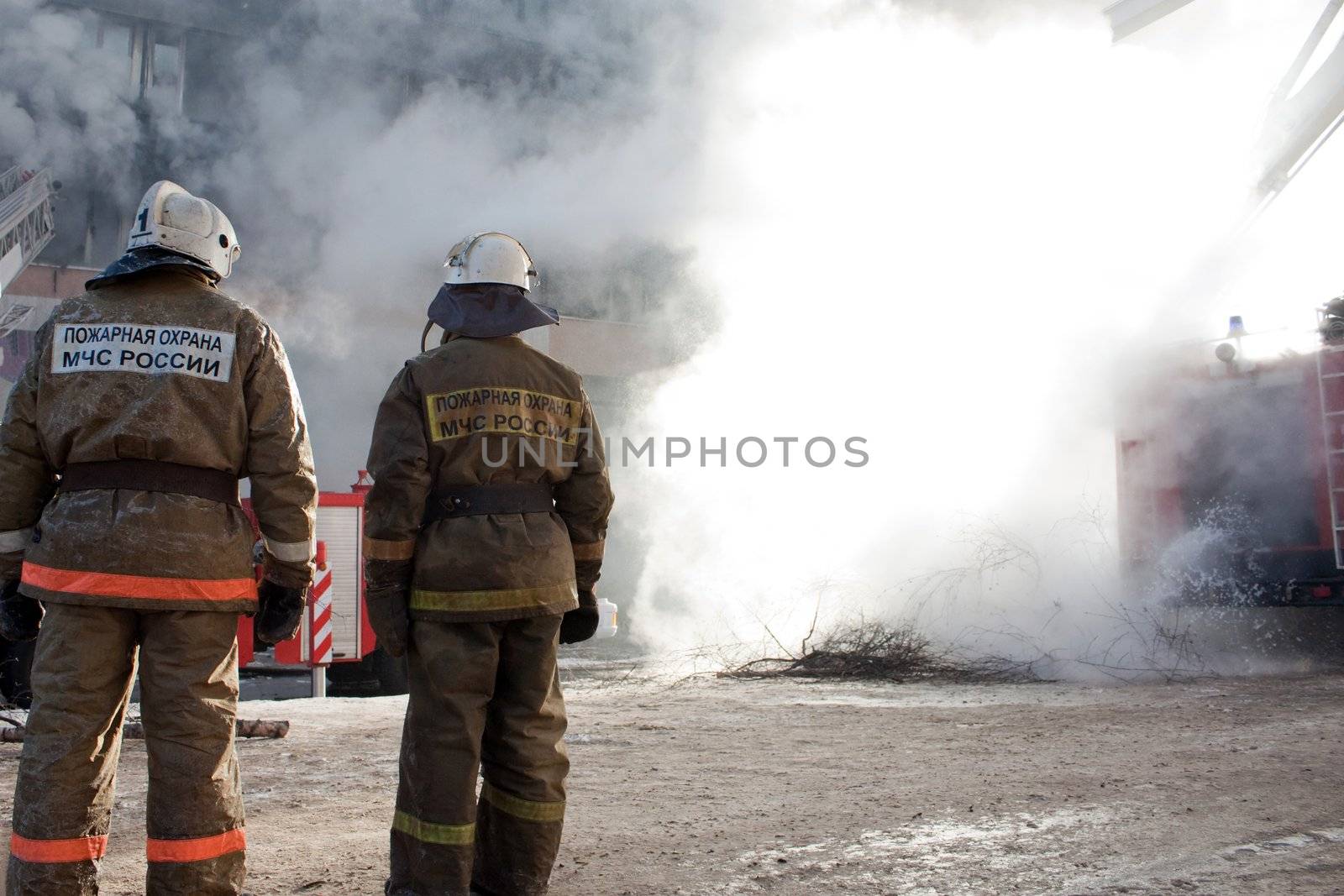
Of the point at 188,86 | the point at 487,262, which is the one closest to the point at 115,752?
the point at 487,262

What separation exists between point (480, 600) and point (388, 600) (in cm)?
22

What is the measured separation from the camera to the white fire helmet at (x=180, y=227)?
2.52m

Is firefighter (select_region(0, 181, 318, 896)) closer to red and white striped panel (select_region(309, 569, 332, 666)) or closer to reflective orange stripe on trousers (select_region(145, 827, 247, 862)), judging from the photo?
reflective orange stripe on trousers (select_region(145, 827, 247, 862))

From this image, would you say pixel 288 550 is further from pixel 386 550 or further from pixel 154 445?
pixel 154 445

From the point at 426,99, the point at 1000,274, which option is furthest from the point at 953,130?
the point at 426,99

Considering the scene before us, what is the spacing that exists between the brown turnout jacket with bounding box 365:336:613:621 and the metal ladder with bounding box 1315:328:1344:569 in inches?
243

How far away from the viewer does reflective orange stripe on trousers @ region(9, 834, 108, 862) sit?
2.19 meters

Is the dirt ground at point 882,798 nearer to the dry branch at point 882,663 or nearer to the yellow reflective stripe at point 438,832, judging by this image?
the yellow reflective stripe at point 438,832

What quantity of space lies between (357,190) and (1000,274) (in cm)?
620

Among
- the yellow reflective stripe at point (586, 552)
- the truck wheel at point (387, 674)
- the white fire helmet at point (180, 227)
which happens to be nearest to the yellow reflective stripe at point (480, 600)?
the yellow reflective stripe at point (586, 552)

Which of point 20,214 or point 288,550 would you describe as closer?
point 288,550

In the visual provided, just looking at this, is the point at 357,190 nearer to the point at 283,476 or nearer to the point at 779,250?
the point at 779,250

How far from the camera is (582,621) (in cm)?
291

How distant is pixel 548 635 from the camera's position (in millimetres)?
2598
